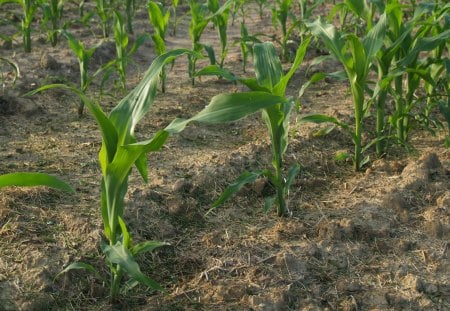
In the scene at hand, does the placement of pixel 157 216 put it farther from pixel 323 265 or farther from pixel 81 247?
pixel 323 265

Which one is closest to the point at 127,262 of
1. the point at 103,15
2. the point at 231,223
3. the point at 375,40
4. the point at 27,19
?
the point at 231,223

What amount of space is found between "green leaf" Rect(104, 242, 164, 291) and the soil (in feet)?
0.91

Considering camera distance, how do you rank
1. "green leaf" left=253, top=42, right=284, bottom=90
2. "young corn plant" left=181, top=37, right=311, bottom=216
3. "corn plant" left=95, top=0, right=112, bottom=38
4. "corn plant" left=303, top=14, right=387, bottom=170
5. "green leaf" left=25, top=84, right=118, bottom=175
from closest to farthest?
"green leaf" left=25, top=84, right=118, bottom=175
"young corn plant" left=181, top=37, right=311, bottom=216
"green leaf" left=253, top=42, right=284, bottom=90
"corn plant" left=303, top=14, right=387, bottom=170
"corn plant" left=95, top=0, right=112, bottom=38

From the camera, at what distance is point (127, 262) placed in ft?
7.04

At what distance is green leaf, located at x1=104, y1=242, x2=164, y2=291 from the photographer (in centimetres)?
212

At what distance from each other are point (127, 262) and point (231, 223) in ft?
2.90

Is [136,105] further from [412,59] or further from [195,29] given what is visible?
[195,29]

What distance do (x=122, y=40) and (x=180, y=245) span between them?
1.80 metres

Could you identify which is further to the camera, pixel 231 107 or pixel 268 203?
pixel 268 203

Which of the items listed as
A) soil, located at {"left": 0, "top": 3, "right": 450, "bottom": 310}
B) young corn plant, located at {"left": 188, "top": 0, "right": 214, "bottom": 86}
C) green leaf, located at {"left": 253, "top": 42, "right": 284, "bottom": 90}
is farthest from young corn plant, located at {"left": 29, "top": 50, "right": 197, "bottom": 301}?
young corn plant, located at {"left": 188, "top": 0, "right": 214, "bottom": 86}

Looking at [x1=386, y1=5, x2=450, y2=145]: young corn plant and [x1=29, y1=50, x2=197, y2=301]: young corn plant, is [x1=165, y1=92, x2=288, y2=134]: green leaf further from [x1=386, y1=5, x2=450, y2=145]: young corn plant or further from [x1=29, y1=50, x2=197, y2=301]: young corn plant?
[x1=386, y1=5, x2=450, y2=145]: young corn plant

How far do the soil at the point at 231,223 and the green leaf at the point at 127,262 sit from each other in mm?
277

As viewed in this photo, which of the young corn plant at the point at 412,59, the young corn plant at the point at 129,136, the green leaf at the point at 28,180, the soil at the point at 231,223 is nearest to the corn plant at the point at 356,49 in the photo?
the young corn plant at the point at 412,59

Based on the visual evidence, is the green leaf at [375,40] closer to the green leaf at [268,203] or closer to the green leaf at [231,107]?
the green leaf at [268,203]
